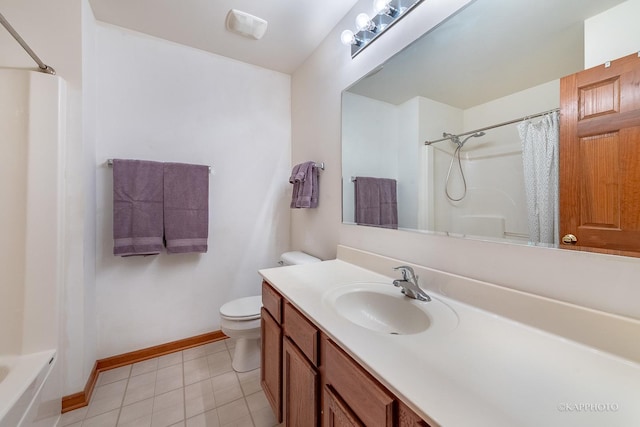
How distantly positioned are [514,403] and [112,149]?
2.33 metres

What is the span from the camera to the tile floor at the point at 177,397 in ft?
4.25

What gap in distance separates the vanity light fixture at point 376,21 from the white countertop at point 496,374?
1412 mm

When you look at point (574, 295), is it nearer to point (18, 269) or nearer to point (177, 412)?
point (177, 412)

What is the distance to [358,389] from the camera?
64 cm

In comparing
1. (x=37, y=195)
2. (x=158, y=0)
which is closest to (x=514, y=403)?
(x=37, y=195)

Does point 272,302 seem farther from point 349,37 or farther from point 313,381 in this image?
point 349,37

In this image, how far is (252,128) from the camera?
7.09 ft

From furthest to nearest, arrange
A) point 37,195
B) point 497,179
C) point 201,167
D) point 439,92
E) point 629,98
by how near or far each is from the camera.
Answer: point 201,167
point 37,195
point 439,92
point 497,179
point 629,98

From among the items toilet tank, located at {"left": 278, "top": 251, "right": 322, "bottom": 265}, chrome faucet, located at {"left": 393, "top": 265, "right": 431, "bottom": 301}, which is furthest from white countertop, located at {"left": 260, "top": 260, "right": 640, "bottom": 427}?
toilet tank, located at {"left": 278, "top": 251, "right": 322, "bottom": 265}

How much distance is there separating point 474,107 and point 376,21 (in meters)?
0.77

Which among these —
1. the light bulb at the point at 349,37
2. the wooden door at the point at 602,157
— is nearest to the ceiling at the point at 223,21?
the light bulb at the point at 349,37

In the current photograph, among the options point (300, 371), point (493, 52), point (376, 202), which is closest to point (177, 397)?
point (300, 371)

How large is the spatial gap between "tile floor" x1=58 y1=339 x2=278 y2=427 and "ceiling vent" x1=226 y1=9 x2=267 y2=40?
2.37 m

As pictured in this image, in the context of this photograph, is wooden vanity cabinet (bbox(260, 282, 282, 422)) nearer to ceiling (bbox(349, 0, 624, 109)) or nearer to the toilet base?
the toilet base
